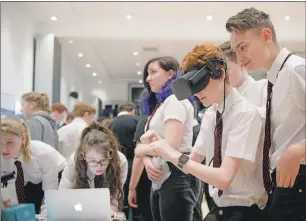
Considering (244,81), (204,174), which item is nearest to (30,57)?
(244,81)

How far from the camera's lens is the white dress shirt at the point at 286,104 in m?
1.35

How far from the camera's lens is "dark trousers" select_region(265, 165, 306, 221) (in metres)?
1.37

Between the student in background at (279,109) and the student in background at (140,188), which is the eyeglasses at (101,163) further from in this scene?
the student in background at (279,109)

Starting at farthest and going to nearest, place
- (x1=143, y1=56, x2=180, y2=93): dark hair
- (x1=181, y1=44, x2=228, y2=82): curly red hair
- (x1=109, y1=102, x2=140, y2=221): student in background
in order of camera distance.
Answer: (x1=109, y1=102, x2=140, y2=221): student in background → (x1=143, y1=56, x2=180, y2=93): dark hair → (x1=181, y1=44, x2=228, y2=82): curly red hair

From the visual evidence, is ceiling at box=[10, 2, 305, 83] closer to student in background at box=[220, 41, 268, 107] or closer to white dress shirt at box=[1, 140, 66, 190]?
white dress shirt at box=[1, 140, 66, 190]

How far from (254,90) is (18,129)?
119 cm

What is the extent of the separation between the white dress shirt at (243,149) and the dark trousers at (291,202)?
81 mm

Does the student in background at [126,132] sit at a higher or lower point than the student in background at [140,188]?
higher

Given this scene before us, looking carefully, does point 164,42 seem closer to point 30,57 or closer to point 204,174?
point 30,57

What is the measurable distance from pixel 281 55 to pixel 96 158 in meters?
1.13

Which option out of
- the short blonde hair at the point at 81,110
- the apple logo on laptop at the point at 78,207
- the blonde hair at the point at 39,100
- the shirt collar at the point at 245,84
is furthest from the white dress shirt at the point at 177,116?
the short blonde hair at the point at 81,110

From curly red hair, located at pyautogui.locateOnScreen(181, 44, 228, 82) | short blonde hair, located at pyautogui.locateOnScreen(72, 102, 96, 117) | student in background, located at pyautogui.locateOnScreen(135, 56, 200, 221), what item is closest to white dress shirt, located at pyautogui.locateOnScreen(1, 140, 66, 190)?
student in background, located at pyautogui.locateOnScreen(135, 56, 200, 221)

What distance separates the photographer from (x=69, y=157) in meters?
2.39

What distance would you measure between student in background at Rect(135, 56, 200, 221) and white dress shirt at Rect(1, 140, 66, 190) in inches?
22.7
